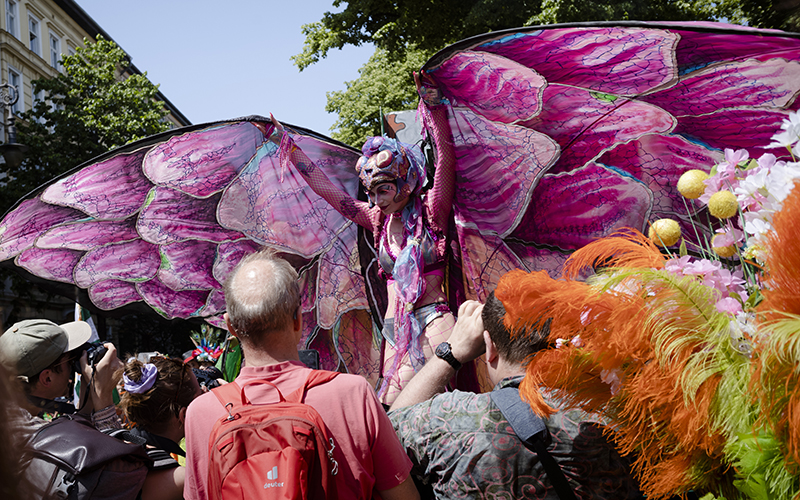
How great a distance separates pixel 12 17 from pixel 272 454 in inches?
1180

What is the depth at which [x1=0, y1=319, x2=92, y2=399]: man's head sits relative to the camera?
2180 millimetres

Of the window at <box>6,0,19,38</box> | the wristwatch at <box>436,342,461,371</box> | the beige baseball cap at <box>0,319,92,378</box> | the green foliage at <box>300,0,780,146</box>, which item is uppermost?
the window at <box>6,0,19,38</box>

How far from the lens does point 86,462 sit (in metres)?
1.71

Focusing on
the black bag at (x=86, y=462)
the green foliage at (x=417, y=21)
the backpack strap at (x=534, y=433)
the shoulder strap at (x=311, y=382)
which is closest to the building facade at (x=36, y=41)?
the green foliage at (x=417, y=21)

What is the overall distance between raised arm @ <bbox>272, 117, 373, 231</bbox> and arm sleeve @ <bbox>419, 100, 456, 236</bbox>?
1.72 ft

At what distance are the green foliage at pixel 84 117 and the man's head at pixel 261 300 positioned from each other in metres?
17.3

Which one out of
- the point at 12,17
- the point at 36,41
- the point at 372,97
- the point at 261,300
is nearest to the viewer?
the point at 261,300

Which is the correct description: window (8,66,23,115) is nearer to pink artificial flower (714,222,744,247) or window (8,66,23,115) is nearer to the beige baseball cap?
the beige baseball cap

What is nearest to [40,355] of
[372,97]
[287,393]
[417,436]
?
[287,393]

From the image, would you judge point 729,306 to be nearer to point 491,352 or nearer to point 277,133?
point 491,352

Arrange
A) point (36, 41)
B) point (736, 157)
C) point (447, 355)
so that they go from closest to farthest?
point (736, 157), point (447, 355), point (36, 41)

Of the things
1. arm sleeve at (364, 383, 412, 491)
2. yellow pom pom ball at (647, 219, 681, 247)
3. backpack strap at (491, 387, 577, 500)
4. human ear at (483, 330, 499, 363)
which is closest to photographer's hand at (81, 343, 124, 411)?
arm sleeve at (364, 383, 412, 491)

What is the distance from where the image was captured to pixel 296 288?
5.38 feet

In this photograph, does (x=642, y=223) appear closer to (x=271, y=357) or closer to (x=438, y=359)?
(x=438, y=359)
